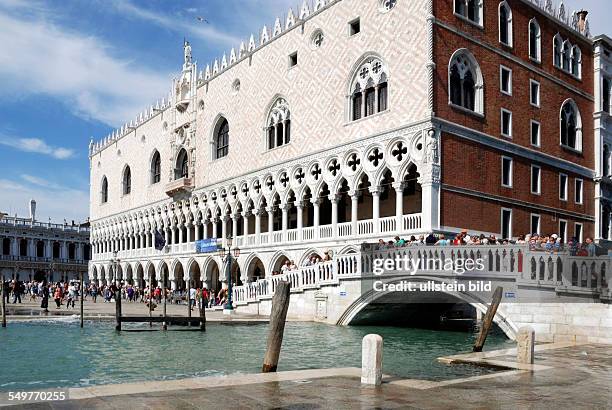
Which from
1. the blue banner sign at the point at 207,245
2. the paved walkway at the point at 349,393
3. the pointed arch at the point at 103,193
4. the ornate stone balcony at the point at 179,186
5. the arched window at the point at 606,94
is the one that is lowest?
the paved walkway at the point at 349,393

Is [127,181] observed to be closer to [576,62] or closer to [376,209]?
[376,209]

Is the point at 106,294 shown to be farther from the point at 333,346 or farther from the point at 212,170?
the point at 333,346

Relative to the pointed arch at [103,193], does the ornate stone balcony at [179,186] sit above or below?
below

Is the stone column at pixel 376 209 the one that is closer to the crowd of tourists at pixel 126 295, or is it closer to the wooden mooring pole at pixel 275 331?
the crowd of tourists at pixel 126 295

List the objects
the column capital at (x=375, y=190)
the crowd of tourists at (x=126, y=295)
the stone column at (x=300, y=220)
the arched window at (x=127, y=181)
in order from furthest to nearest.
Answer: the arched window at (x=127, y=181), the crowd of tourists at (x=126, y=295), the stone column at (x=300, y=220), the column capital at (x=375, y=190)

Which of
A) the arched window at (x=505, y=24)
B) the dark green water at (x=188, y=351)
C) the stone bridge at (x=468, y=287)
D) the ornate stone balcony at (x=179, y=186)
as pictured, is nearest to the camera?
the dark green water at (x=188, y=351)

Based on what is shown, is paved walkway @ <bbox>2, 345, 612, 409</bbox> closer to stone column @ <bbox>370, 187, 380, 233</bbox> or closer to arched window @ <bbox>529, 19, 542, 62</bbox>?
stone column @ <bbox>370, 187, 380, 233</bbox>

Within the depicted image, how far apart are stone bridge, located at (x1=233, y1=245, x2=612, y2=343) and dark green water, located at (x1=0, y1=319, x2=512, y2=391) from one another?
737mm

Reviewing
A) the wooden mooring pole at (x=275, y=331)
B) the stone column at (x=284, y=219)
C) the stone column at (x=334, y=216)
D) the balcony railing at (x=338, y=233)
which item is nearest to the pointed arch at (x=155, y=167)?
the balcony railing at (x=338, y=233)

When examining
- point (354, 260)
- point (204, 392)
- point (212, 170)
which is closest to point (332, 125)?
point (354, 260)

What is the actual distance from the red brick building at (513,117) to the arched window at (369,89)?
2303mm

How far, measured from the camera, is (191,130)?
34969mm

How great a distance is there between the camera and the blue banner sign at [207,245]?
3179 centimetres

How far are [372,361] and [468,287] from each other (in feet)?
25.4
